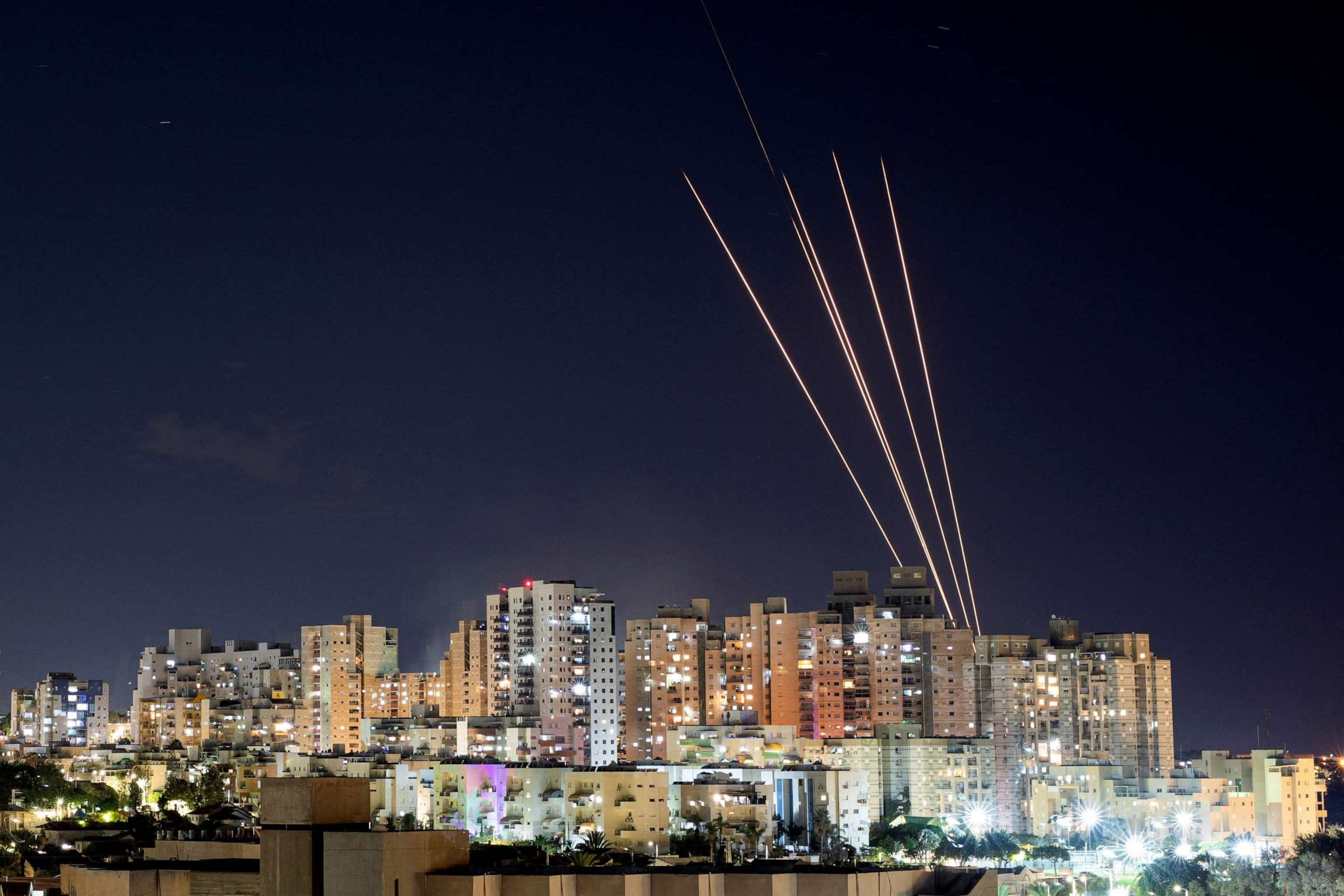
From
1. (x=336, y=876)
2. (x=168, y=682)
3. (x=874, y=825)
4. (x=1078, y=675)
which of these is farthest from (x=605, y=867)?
(x=168, y=682)

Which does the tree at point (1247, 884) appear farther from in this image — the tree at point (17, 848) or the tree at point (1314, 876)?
the tree at point (17, 848)

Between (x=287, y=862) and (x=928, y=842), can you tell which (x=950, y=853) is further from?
(x=287, y=862)

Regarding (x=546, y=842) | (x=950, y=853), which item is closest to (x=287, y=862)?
(x=546, y=842)

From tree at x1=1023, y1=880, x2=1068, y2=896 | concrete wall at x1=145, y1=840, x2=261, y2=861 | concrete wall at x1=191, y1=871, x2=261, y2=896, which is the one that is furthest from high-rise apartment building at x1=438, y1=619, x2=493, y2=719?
concrete wall at x1=191, y1=871, x2=261, y2=896

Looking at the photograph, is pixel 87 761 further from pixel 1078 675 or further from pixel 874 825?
pixel 1078 675

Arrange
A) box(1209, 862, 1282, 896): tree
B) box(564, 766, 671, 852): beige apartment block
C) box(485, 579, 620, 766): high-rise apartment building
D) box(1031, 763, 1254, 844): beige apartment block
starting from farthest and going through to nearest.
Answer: box(485, 579, 620, 766): high-rise apartment building < box(1031, 763, 1254, 844): beige apartment block < box(564, 766, 671, 852): beige apartment block < box(1209, 862, 1282, 896): tree

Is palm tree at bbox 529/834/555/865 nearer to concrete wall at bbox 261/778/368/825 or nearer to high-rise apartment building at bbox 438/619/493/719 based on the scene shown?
high-rise apartment building at bbox 438/619/493/719
